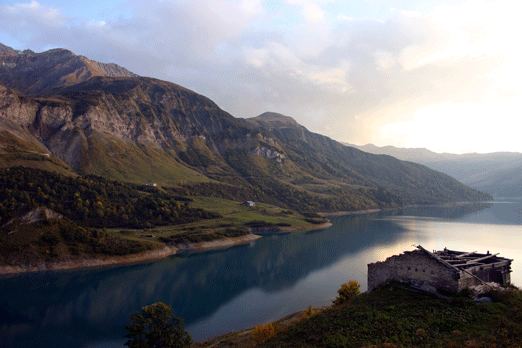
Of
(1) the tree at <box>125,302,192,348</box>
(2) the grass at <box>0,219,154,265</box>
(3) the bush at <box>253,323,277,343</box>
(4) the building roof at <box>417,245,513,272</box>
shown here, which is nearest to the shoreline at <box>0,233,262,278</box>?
(2) the grass at <box>0,219,154,265</box>

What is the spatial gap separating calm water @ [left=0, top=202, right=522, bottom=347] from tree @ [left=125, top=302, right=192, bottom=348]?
21302 millimetres

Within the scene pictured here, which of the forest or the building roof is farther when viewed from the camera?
the forest

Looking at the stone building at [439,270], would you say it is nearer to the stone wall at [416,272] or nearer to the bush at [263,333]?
the stone wall at [416,272]

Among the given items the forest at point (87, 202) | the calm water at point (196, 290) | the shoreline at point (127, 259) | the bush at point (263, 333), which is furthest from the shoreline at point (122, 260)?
the bush at point (263, 333)

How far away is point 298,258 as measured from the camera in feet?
479

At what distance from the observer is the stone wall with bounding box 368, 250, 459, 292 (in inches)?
1452

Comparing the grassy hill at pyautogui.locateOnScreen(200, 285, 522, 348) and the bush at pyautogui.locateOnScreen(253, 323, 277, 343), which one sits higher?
the grassy hill at pyautogui.locateOnScreen(200, 285, 522, 348)

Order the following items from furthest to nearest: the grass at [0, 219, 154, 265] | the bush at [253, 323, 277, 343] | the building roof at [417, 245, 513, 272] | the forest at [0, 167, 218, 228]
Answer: the forest at [0, 167, 218, 228] → the grass at [0, 219, 154, 265] → the bush at [253, 323, 277, 343] → the building roof at [417, 245, 513, 272]

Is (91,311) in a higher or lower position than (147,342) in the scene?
lower

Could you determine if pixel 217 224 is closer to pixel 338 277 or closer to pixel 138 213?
pixel 138 213

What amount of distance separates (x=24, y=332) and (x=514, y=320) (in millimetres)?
78073

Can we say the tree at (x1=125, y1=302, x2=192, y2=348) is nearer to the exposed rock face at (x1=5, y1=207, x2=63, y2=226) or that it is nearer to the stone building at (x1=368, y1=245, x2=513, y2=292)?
the stone building at (x1=368, y1=245, x2=513, y2=292)

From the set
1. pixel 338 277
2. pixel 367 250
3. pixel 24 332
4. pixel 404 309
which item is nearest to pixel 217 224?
pixel 367 250

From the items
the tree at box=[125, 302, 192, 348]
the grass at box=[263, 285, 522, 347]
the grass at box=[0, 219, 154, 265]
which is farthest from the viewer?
the grass at box=[0, 219, 154, 265]
